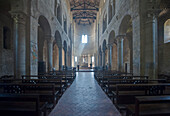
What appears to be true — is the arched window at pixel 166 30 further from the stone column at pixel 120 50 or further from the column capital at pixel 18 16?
the column capital at pixel 18 16

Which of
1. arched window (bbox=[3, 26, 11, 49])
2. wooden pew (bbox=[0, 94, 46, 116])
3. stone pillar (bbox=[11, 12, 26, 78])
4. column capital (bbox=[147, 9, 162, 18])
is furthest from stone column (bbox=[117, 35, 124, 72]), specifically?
arched window (bbox=[3, 26, 11, 49])

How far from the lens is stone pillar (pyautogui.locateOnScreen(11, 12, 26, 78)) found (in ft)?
20.6

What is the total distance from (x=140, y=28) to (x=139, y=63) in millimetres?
2194

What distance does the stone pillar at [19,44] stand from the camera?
247 inches

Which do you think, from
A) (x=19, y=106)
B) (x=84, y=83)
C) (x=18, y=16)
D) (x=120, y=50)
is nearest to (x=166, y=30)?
(x=120, y=50)

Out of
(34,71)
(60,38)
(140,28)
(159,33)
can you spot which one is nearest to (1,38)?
(34,71)

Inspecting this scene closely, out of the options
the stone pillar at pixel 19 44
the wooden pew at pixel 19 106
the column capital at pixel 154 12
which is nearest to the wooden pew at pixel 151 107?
the wooden pew at pixel 19 106

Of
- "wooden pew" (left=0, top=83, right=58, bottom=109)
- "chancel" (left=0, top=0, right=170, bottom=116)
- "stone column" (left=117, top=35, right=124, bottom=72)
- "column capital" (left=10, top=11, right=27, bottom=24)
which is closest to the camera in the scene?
"chancel" (left=0, top=0, right=170, bottom=116)

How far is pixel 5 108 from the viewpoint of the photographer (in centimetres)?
231

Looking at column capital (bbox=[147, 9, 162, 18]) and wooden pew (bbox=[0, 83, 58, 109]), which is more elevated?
column capital (bbox=[147, 9, 162, 18])

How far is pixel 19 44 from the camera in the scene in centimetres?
641

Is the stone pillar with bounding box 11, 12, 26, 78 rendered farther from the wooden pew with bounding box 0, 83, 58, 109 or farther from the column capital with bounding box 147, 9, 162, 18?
the column capital with bounding box 147, 9, 162, 18

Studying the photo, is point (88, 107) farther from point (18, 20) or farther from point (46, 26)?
point (46, 26)

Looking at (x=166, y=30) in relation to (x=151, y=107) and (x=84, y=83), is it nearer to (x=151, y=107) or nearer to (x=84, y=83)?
(x=84, y=83)
